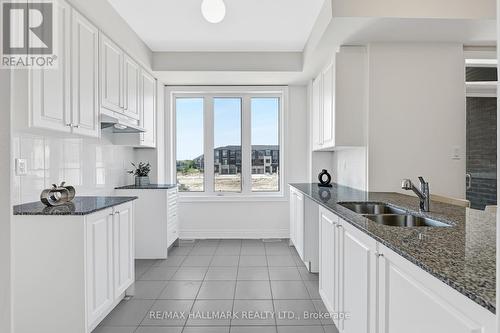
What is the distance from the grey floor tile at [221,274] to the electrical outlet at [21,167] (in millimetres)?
1946

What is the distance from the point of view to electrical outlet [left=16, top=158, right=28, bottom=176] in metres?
2.20

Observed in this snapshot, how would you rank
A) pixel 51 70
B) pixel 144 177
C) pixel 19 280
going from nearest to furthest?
pixel 19 280 < pixel 51 70 < pixel 144 177

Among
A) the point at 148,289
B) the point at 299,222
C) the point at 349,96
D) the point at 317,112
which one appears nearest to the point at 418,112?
the point at 349,96

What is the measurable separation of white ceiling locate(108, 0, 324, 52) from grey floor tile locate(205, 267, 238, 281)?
271 cm

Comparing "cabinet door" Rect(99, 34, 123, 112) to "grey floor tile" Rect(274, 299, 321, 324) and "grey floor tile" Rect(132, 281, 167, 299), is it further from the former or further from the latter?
"grey floor tile" Rect(274, 299, 321, 324)

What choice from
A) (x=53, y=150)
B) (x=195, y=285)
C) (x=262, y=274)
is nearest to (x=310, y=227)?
(x=262, y=274)

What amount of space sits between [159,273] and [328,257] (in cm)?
206

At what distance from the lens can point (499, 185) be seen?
2.01 feet

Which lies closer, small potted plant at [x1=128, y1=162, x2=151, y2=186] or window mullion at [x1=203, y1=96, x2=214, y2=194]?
small potted plant at [x1=128, y1=162, x2=151, y2=186]

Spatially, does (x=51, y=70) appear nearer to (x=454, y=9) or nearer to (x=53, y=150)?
(x=53, y=150)

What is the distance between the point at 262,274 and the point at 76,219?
6.76ft

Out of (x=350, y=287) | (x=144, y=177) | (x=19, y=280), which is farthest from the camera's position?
(x=144, y=177)

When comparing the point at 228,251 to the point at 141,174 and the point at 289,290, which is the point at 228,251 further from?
the point at 141,174

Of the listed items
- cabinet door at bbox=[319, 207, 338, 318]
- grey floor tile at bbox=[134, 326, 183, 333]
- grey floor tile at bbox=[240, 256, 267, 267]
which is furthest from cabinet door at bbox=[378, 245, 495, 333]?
grey floor tile at bbox=[240, 256, 267, 267]
